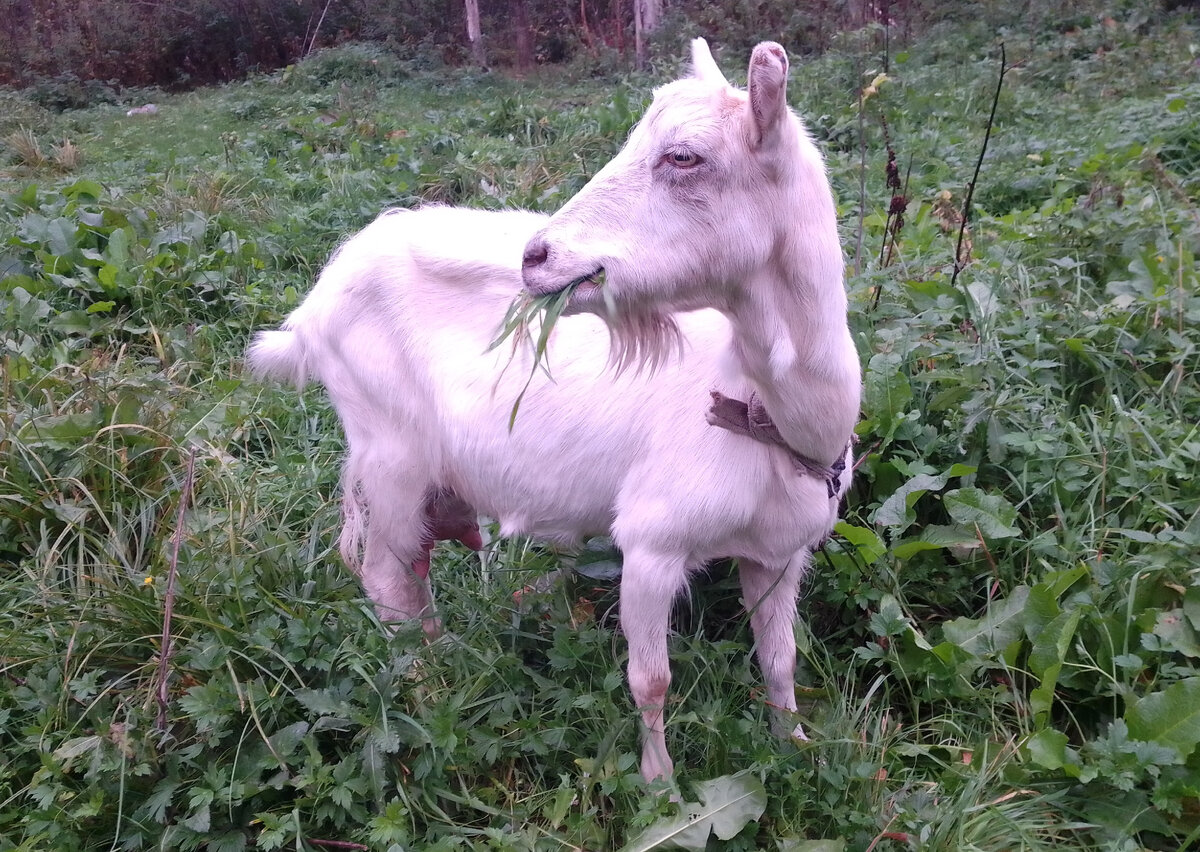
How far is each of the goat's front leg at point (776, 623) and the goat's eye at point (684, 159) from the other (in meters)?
1.21

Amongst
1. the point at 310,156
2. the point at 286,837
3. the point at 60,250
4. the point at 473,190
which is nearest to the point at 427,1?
the point at 310,156

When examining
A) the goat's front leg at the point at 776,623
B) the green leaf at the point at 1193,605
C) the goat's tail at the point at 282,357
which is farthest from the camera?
the goat's tail at the point at 282,357

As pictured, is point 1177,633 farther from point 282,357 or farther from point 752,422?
point 282,357

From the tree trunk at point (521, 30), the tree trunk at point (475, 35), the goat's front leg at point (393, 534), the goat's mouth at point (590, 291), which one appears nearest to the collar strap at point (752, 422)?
the goat's mouth at point (590, 291)

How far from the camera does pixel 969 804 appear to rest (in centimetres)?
226

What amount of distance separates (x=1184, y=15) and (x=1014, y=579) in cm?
1024

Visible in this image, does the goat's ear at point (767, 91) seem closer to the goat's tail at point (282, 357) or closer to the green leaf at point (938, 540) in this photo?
the green leaf at point (938, 540)

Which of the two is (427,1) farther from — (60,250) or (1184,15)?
(60,250)

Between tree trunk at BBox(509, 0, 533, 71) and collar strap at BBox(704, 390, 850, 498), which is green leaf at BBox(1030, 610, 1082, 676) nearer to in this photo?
collar strap at BBox(704, 390, 850, 498)

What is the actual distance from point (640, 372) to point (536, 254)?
567mm

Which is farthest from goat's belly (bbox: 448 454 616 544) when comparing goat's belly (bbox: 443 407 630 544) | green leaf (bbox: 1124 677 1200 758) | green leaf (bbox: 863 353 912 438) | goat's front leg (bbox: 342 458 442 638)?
green leaf (bbox: 1124 677 1200 758)

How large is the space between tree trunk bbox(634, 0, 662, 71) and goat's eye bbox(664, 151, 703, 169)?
1250cm

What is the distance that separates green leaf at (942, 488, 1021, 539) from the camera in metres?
2.77

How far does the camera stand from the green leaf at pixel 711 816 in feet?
7.17
